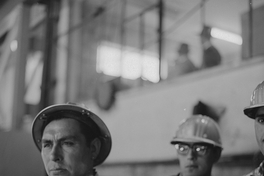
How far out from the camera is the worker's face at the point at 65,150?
8.54ft

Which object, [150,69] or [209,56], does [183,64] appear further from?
[150,69]

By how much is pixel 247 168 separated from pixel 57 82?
538 cm

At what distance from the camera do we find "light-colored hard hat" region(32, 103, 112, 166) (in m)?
2.72

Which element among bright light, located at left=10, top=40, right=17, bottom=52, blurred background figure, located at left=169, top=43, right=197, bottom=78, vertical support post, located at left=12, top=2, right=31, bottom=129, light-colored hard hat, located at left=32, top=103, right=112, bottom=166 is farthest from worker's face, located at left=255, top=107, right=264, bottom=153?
bright light, located at left=10, top=40, right=17, bottom=52

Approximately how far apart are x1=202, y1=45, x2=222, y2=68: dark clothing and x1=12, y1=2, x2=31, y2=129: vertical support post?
432 cm

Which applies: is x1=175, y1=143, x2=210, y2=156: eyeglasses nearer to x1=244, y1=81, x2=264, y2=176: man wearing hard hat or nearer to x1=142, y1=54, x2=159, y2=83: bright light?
x1=244, y1=81, x2=264, y2=176: man wearing hard hat

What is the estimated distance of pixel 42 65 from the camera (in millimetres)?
8547

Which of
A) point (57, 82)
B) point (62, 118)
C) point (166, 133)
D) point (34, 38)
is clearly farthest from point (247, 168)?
point (34, 38)

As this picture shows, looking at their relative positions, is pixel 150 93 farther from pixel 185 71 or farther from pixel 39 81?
pixel 39 81

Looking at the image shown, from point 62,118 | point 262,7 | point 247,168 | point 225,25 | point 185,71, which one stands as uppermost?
point 225,25

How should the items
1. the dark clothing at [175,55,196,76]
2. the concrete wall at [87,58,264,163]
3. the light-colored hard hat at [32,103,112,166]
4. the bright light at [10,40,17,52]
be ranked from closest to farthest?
1. the light-colored hard hat at [32,103,112,166]
2. the concrete wall at [87,58,264,163]
3. the dark clothing at [175,55,196,76]
4. the bright light at [10,40,17,52]

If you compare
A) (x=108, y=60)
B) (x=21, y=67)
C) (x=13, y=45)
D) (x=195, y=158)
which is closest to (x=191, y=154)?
(x=195, y=158)

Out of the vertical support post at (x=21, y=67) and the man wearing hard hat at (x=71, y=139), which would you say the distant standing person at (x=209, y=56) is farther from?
the vertical support post at (x=21, y=67)

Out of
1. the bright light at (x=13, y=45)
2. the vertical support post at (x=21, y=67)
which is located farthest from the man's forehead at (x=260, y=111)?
the bright light at (x=13, y=45)
